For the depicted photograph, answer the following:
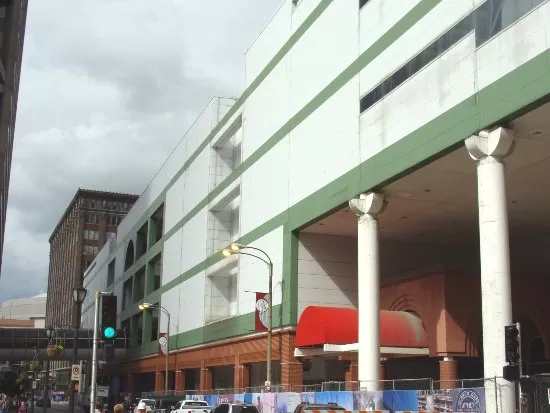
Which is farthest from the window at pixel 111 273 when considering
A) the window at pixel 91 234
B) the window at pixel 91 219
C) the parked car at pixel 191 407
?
the parked car at pixel 191 407

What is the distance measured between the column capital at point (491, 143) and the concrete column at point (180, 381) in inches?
1778

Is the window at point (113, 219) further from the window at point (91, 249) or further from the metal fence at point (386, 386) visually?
the metal fence at point (386, 386)

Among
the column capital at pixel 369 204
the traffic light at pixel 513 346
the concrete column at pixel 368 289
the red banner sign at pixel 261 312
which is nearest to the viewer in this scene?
the traffic light at pixel 513 346

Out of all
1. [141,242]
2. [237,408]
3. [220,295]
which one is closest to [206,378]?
[220,295]

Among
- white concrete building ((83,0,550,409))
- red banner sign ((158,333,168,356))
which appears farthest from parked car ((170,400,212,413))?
red banner sign ((158,333,168,356))

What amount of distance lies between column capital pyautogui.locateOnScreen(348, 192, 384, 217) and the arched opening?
63.3 metres

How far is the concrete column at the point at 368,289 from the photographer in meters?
31.0

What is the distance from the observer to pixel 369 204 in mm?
31906

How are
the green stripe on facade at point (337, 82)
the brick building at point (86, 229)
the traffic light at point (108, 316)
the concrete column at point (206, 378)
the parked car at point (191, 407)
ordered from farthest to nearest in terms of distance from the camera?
1. the brick building at point (86, 229)
2. the concrete column at point (206, 378)
3. the parked car at point (191, 407)
4. the green stripe on facade at point (337, 82)
5. the traffic light at point (108, 316)

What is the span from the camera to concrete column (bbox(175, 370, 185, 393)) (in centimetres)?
6400

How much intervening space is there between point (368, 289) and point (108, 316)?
15361 millimetres

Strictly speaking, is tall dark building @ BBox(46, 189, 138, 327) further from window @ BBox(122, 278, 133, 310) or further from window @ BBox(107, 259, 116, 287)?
window @ BBox(122, 278, 133, 310)

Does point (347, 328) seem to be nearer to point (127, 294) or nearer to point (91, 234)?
point (127, 294)

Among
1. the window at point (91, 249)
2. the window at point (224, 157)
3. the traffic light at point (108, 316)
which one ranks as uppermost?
the window at point (91, 249)
